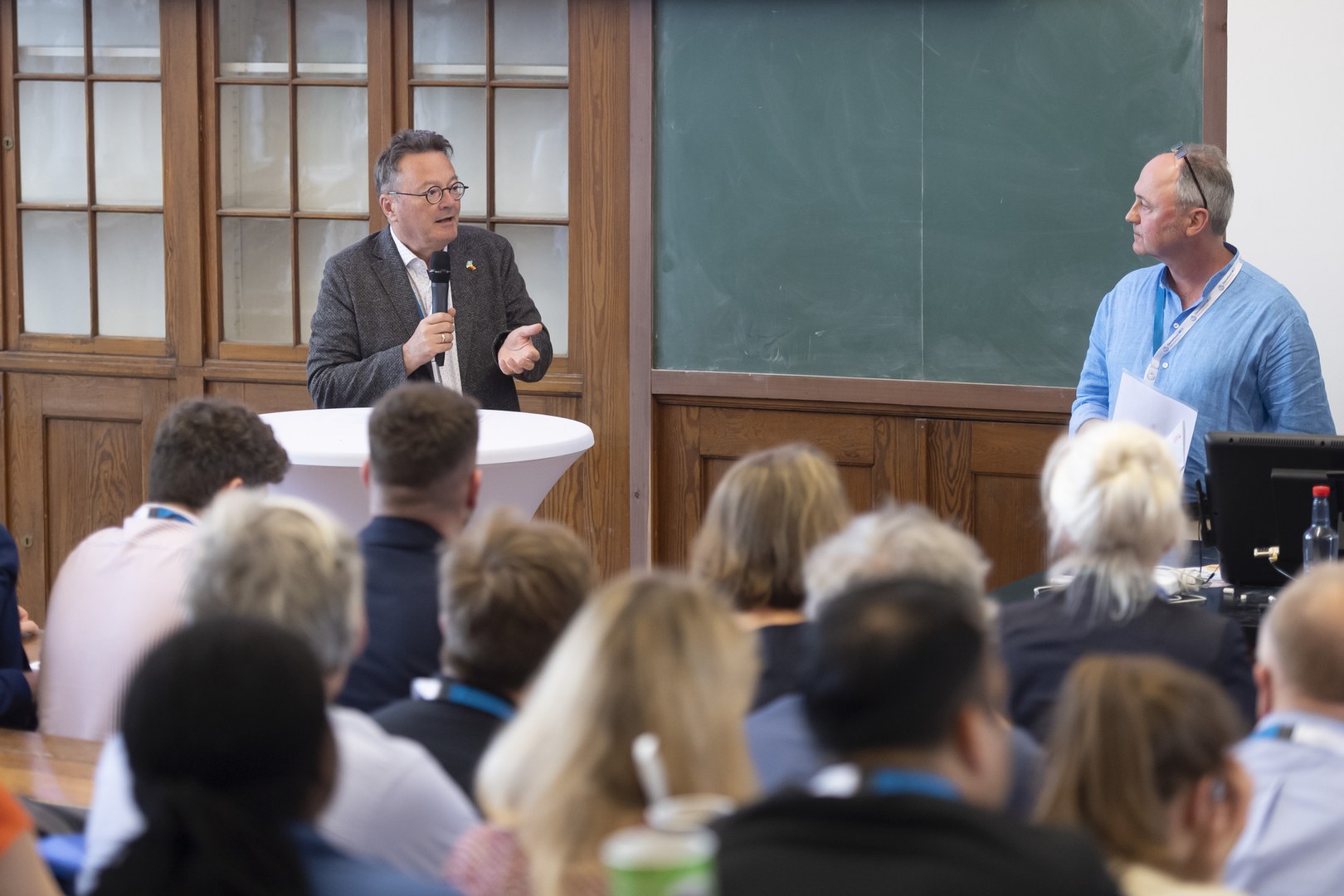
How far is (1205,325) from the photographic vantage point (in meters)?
3.52

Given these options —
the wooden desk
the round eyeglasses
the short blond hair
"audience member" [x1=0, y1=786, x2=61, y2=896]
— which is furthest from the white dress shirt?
"audience member" [x1=0, y1=786, x2=61, y2=896]

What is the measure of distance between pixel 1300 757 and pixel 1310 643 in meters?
0.13

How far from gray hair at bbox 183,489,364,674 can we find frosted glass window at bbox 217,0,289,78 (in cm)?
372

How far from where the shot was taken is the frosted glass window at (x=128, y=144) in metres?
5.39

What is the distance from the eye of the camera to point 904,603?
3.96ft

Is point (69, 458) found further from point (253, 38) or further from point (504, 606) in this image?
point (504, 606)

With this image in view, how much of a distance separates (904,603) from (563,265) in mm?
3996

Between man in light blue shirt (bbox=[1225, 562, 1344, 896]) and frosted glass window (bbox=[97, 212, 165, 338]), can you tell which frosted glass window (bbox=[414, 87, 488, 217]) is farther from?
man in light blue shirt (bbox=[1225, 562, 1344, 896])

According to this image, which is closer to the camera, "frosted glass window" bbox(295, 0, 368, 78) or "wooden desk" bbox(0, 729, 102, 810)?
"wooden desk" bbox(0, 729, 102, 810)

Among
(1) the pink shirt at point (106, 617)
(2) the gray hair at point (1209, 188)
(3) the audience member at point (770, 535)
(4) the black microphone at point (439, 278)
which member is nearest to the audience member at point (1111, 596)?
(3) the audience member at point (770, 535)

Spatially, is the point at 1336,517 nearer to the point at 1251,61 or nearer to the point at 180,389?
the point at 1251,61

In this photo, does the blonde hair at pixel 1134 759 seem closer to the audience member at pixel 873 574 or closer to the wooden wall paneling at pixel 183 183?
the audience member at pixel 873 574

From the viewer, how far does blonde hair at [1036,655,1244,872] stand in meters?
1.31

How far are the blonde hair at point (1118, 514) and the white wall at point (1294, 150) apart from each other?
208 cm
